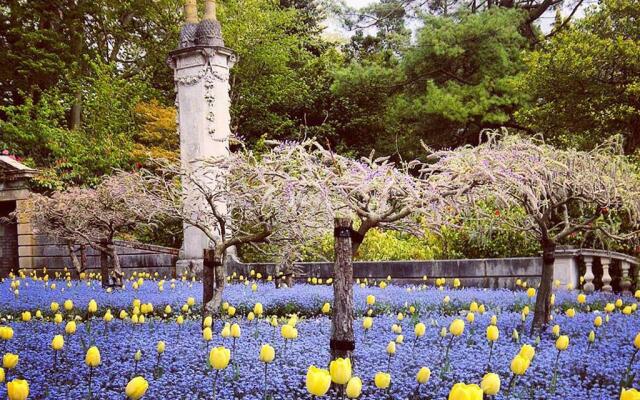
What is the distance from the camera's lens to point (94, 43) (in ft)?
82.2

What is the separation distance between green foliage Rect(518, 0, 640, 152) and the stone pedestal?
8.63 meters

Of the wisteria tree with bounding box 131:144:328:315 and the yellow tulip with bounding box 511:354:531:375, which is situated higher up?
the wisteria tree with bounding box 131:144:328:315

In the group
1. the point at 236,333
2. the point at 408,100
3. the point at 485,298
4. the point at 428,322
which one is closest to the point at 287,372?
the point at 236,333

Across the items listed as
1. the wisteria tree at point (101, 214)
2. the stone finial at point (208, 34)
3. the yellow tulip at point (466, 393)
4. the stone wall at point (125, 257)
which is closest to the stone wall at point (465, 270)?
the wisteria tree at point (101, 214)

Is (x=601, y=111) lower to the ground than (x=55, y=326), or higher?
higher

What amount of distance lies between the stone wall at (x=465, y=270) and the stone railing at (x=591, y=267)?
42cm

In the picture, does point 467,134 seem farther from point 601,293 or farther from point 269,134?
point 601,293

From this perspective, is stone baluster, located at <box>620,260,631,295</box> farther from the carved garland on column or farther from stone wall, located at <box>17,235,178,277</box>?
stone wall, located at <box>17,235,178,277</box>

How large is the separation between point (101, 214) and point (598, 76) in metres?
12.7

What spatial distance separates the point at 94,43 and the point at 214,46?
1513 centimetres

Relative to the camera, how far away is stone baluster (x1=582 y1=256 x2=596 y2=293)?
8.63 m

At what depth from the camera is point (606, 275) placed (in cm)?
875

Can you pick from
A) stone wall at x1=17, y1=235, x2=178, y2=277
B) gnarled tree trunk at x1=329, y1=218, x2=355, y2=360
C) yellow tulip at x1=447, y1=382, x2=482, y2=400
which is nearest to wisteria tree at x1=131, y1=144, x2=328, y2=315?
gnarled tree trunk at x1=329, y1=218, x2=355, y2=360

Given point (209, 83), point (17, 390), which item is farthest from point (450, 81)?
point (17, 390)
